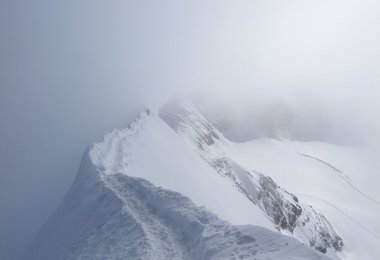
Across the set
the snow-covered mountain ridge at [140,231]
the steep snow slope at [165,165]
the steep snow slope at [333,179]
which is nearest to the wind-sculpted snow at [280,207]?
the steep snow slope at [333,179]

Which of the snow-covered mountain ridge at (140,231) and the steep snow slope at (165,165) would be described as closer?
the snow-covered mountain ridge at (140,231)

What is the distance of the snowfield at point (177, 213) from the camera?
14422mm

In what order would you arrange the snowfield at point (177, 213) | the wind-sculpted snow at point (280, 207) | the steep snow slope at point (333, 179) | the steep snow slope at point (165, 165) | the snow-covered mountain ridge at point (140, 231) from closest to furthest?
the snow-covered mountain ridge at point (140, 231) → the snowfield at point (177, 213) → the steep snow slope at point (165, 165) → the wind-sculpted snow at point (280, 207) → the steep snow slope at point (333, 179)

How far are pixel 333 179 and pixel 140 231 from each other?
7035cm

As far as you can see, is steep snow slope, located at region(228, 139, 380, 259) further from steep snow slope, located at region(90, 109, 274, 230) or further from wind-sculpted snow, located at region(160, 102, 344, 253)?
steep snow slope, located at region(90, 109, 274, 230)

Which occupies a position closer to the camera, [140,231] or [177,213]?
[140,231]

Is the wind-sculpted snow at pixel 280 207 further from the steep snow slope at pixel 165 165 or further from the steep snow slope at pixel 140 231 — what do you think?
the steep snow slope at pixel 140 231

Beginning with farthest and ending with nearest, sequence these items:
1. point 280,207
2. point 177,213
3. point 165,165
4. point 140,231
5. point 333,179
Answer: point 333,179
point 280,207
point 165,165
point 177,213
point 140,231

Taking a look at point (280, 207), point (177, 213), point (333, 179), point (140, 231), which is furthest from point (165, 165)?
point (333, 179)

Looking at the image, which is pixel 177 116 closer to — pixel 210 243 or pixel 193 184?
pixel 193 184

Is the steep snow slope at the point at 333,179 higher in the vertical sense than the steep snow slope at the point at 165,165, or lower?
higher

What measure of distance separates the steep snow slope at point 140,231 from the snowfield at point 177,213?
0.03m

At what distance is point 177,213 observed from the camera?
1667 centimetres

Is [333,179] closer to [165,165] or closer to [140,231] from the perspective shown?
[165,165]
